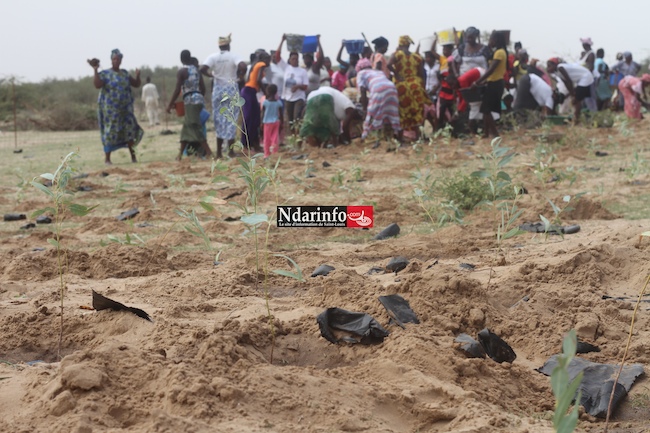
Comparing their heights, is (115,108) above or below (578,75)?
below

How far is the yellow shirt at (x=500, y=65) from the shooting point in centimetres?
1056

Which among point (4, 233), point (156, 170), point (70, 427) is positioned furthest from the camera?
point (156, 170)

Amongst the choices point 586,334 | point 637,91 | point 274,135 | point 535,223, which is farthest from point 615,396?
point 637,91

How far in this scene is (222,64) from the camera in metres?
10.9

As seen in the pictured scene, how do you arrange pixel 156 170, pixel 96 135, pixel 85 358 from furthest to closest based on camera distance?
pixel 96 135 < pixel 156 170 < pixel 85 358

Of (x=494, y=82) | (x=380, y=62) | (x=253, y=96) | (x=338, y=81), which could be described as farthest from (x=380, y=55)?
(x=338, y=81)

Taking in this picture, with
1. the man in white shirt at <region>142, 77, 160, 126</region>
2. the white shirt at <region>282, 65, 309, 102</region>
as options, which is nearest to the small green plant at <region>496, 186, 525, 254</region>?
the white shirt at <region>282, 65, 309, 102</region>

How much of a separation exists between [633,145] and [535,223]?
Answer: 18.8 feet

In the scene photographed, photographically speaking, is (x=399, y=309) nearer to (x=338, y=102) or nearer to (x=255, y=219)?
(x=255, y=219)

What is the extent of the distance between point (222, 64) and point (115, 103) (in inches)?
60.5

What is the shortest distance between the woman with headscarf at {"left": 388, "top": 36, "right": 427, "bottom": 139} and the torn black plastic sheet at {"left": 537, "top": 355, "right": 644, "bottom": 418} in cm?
913

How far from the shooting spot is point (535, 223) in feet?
16.0

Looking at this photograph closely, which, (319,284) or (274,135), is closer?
(319,284)

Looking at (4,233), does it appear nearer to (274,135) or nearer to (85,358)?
(85,358)
